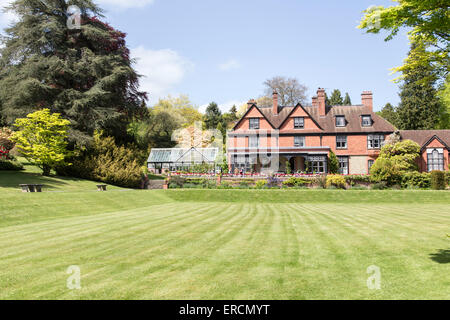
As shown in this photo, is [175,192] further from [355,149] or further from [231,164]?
[355,149]

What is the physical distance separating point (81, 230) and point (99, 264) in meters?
4.34

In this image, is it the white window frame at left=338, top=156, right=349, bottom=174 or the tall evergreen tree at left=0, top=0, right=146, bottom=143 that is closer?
the tall evergreen tree at left=0, top=0, right=146, bottom=143

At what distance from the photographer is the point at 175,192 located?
26531 millimetres

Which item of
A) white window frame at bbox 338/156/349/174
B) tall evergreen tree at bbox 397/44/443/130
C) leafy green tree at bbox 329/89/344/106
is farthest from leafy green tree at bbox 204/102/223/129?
tall evergreen tree at bbox 397/44/443/130

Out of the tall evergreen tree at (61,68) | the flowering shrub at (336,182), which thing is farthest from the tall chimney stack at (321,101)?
the tall evergreen tree at (61,68)

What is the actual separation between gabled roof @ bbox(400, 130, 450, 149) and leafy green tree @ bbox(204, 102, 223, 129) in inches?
1587

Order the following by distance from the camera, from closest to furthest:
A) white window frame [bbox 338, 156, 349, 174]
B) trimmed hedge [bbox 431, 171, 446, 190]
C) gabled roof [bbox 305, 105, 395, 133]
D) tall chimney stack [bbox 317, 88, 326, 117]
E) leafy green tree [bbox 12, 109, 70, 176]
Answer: leafy green tree [bbox 12, 109, 70, 176], trimmed hedge [bbox 431, 171, 446, 190], gabled roof [bbox 305, 105, 395, 133], white window frame [bbox 338, 156, 349, 174], tall chimney stack [bbox 317, 88, 326, 117]

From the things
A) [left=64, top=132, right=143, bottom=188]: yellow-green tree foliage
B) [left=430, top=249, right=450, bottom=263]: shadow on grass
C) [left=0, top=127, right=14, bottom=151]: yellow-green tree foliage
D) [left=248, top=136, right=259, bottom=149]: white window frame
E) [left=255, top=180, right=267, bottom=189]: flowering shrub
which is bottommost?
[left=430, top=249, right=450, bottom=263]: shadow on grass

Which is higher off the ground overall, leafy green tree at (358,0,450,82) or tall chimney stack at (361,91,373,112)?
tall chimney stack at (361,91,373,112)

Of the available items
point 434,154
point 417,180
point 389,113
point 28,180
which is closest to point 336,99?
point 389,113

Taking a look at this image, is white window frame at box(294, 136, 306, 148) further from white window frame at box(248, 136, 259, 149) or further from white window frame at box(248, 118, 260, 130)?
white window frame at box(248, 118, 260, 130)

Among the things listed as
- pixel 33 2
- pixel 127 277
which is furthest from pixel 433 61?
pixel 33 2

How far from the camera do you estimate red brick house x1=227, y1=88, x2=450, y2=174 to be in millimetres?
41000

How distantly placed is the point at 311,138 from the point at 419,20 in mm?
36516
